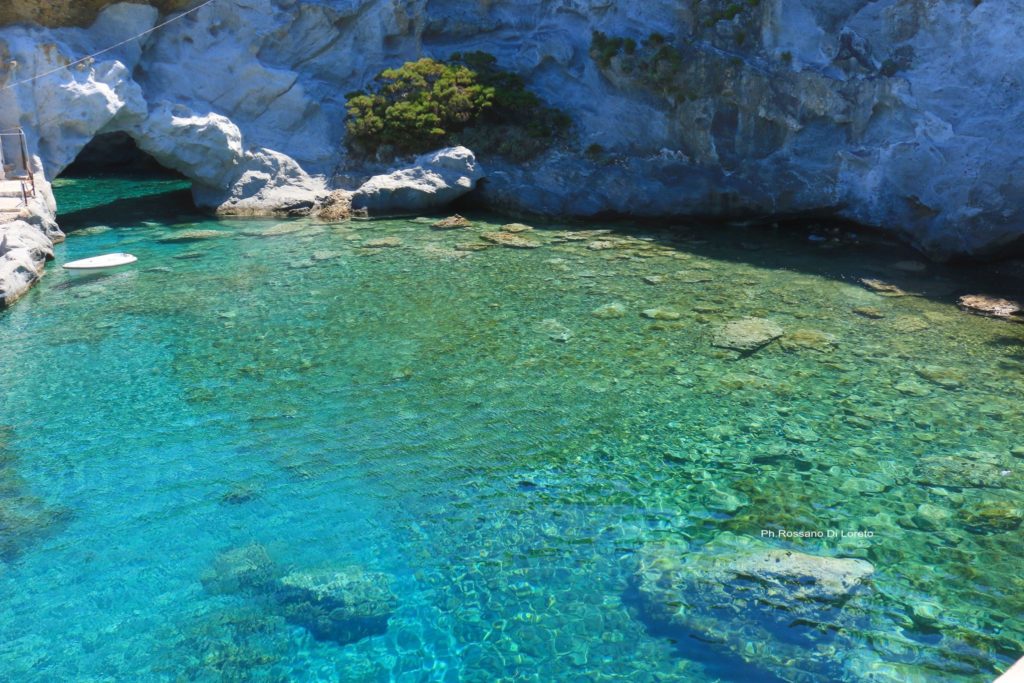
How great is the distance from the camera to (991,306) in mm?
12273

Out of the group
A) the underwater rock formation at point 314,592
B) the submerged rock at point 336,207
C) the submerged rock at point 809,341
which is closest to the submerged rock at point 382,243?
the submerged rock at point 336,207

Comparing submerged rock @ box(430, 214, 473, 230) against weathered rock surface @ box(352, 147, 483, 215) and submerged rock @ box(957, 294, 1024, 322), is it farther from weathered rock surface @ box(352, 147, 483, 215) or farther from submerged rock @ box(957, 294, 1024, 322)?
submerged rock @ box(957, 294, 1024, 322)

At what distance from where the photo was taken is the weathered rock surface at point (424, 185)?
18656 millimetres

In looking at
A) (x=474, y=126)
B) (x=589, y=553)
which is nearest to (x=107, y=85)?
(x=474, y=126)

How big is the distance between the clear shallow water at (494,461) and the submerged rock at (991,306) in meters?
0.34

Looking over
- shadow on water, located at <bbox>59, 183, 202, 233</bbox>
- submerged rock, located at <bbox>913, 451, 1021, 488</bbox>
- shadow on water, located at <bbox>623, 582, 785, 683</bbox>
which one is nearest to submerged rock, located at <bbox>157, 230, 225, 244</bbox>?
shadow on water, located at <bbox>59, 183, 202, 233</bbox>

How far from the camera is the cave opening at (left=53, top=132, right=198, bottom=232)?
1983 centimetres

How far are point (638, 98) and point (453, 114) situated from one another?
4.16 metres

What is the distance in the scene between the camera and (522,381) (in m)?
10.5

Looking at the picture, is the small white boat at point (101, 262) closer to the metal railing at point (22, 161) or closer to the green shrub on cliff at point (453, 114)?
the metal railing at point (22, 161)

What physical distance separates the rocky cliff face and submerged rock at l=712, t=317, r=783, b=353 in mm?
4574

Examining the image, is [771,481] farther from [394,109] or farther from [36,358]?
[394,109]

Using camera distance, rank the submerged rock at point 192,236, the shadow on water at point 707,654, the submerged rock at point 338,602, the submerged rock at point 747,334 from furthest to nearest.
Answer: the submerged rock at point 192,236 < the submerged rock at point 747,334 < the submerged rock at point 338,602 < the shadow on water at point 707,654

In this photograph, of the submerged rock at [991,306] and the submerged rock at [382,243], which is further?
the submerged rock at [382,243]
